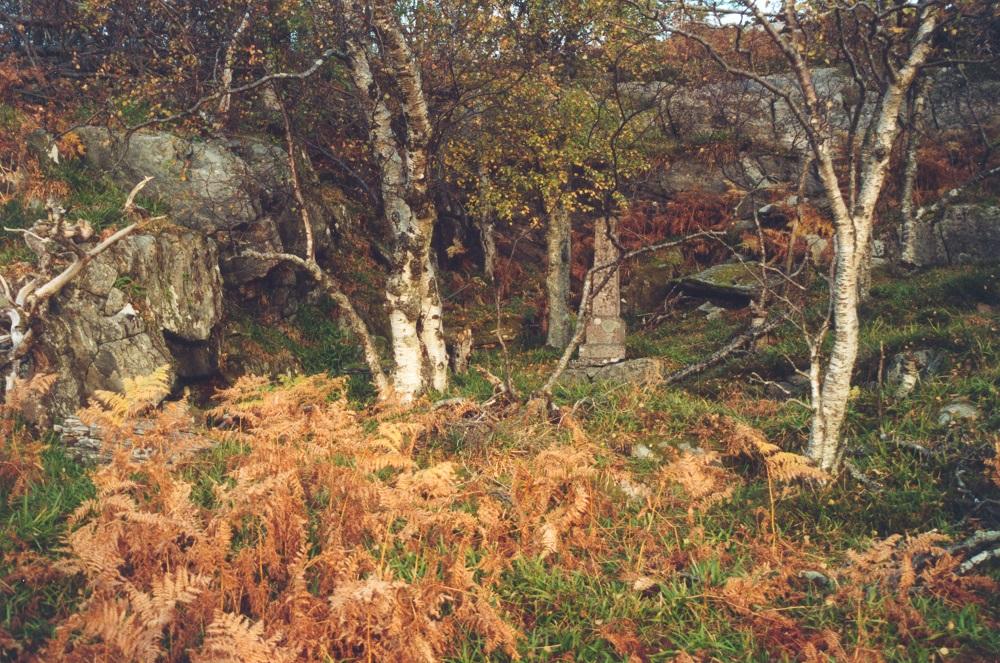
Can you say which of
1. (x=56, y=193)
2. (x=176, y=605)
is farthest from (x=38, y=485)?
(x=56, y=193)

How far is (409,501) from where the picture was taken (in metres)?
5.16

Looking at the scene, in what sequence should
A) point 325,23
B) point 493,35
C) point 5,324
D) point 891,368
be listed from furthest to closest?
point 493,35, point 325,23, point 891,368, point 5,324

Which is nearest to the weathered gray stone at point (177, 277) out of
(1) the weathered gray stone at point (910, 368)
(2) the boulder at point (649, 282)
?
(1) the weathered gray stone at point (910, 368)

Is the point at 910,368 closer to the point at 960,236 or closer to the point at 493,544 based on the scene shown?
the point at 493,544

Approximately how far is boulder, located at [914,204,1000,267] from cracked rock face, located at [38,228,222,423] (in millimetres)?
15138

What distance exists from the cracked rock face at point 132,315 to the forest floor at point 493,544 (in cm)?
183

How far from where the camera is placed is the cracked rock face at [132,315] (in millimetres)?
8391

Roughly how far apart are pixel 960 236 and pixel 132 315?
1657 centimetres

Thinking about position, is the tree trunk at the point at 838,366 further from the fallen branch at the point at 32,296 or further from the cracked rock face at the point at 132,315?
the fallen branch at the point at 32,296

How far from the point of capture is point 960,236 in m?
14.5

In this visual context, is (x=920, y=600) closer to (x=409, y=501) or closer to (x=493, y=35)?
(x=409, y=501)

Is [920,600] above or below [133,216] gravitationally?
below

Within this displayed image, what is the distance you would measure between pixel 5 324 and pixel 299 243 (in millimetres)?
Result: 7037

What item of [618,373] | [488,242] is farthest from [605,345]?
[488,242]
